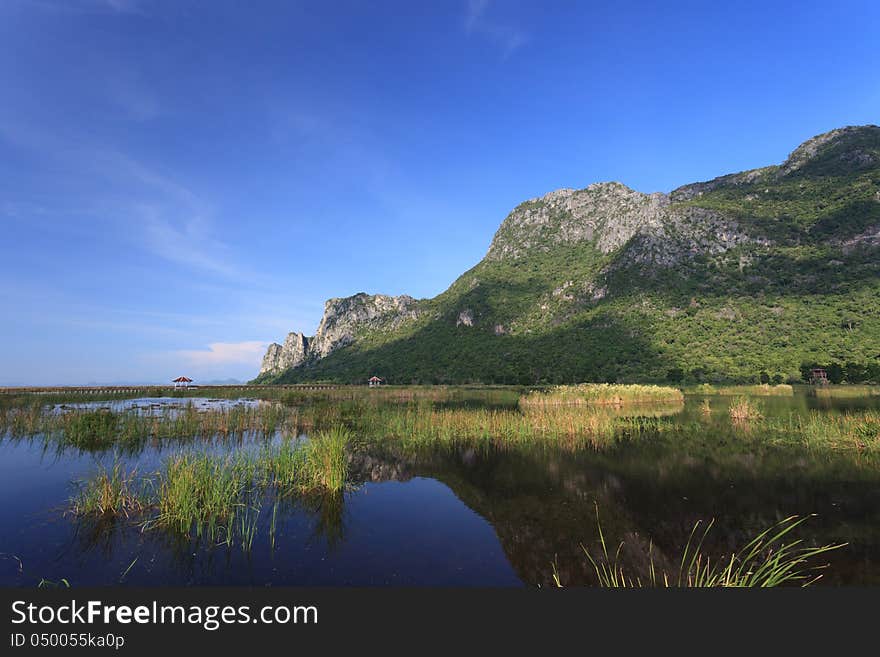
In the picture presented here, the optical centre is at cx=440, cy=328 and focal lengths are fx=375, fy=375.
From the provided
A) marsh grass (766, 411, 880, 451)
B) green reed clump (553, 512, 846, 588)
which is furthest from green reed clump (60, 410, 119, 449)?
marsh grass (766, 411, 880, 451)

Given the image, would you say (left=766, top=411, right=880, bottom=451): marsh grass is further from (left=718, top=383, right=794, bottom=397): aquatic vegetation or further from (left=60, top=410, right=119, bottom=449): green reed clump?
(left=60, top=410, right=119, bottom=449): green reed clump

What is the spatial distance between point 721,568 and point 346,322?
167m

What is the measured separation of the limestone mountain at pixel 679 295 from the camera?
63.9 m

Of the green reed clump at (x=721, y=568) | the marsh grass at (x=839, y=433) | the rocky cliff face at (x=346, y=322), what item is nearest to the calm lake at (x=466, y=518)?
the green reed clump at (x=721, y=568)

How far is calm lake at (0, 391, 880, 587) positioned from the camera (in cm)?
689

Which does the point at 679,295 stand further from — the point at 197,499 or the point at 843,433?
the point at 197,499

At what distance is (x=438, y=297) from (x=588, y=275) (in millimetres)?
55395

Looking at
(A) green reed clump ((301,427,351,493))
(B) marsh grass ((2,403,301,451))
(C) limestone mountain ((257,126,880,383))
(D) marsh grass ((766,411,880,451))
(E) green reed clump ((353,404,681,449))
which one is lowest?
(D) marsh grass ((766,411,880,451))

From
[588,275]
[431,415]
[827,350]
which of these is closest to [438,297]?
[588,275]

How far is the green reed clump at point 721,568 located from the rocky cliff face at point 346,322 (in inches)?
5288

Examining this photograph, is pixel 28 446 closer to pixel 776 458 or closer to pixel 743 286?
pixel 776 458

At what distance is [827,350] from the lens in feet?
191

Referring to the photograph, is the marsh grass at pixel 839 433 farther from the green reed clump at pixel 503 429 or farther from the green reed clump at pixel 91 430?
the green reed clump at pixel 91 430

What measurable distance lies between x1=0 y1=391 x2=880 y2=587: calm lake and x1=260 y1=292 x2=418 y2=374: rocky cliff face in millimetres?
127034
